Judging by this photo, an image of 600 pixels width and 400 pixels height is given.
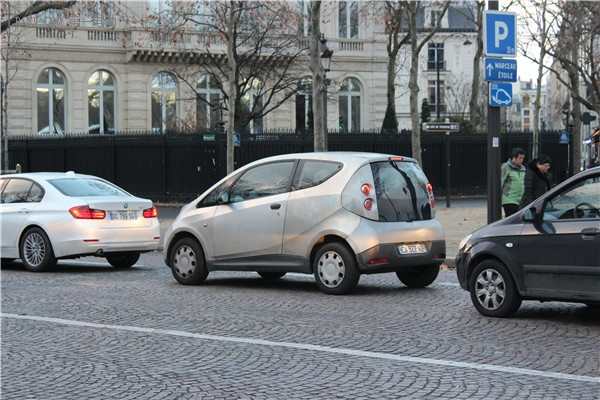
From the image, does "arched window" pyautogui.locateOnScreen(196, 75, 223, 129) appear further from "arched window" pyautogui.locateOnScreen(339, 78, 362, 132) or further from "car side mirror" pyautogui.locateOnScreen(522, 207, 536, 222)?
"car side mirror" pyautogui.locateOnScreen(522, 207, 536, 222)

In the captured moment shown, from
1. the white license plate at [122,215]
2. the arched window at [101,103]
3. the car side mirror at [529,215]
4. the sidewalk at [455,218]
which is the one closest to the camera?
the car side mirror at [529,215]

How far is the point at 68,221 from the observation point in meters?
14.4

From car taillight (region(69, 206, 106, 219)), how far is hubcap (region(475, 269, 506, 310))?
6.88 m

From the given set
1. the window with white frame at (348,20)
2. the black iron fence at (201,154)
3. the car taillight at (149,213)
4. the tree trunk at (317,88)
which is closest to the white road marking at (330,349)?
the car taillight at (149,213)

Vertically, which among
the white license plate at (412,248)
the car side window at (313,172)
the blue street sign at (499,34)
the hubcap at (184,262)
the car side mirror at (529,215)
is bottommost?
the hubcap at (184,262)

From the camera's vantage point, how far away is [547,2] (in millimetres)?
29453

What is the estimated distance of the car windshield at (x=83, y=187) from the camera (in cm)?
1498

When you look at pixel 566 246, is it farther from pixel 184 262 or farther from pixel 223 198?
pixel 184 262

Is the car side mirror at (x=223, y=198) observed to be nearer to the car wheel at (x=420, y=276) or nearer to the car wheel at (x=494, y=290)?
the car wheel at (x=420, y=276)

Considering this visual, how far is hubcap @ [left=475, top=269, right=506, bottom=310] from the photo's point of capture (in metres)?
9.48

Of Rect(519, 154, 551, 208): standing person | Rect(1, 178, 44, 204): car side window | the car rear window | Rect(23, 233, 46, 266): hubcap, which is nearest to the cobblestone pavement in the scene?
the car rear window

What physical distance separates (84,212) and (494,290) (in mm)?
7180

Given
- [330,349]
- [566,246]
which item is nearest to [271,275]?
[566,246]

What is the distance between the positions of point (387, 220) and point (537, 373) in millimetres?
4556
